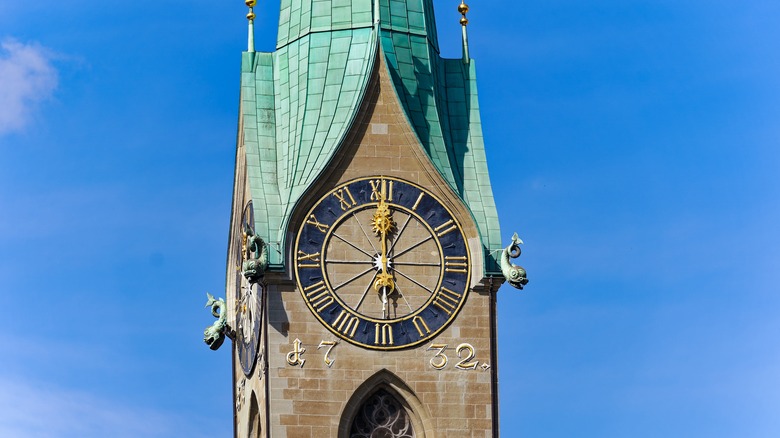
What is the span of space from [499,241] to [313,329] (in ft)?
10.7

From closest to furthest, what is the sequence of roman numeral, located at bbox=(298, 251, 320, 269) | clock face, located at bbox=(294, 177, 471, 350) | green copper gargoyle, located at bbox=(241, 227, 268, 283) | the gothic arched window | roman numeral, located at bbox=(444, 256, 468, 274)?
1. green copper gargoyle, located at bbox=(241, 227, 268, 283)
2. the gothic arched window
3. clock face, located at bbox=(294, 177, 471, 350)
4. roman numeral, located at bbox=(298, 251, 320, 269)
5. roman numeral, located at bbox=(444, 256, 468, 274)

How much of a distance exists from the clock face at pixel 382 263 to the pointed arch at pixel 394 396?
20.6 inches

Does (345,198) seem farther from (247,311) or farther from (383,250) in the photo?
(247,311)

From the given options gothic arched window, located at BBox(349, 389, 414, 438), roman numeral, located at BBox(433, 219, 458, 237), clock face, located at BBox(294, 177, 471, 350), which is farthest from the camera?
roman numeral, located at BBox(433, 219, 458, 237)

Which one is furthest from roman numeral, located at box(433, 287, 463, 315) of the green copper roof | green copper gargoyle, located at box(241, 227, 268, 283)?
green copper gargoyle, located at box(241, 227, 268, 283)

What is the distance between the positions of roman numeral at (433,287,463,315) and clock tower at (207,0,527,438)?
0.07ft

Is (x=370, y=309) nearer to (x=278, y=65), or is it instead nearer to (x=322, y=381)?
(x=322, y=381)

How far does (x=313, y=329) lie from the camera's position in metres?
50.0

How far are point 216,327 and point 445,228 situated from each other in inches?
160

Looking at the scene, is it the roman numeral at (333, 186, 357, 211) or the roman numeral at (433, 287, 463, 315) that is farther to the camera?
the roman numeral at (333, 186, 357, 211)

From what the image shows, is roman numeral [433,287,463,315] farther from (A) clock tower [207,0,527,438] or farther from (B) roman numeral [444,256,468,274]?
(B) roman numeral [444,256,468,274]

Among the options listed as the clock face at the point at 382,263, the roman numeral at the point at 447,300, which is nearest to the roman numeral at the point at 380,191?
the clock face at the point at 382,263

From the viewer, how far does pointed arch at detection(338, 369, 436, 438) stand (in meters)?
49.8

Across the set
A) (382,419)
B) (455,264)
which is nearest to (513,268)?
(455,264)
